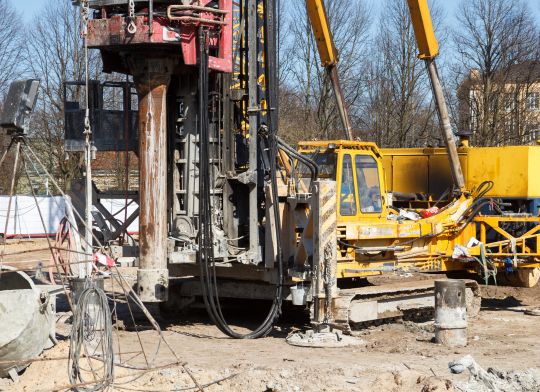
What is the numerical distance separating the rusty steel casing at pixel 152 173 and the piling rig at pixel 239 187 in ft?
0.05

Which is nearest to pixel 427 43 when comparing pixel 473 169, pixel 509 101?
pixel 473 169

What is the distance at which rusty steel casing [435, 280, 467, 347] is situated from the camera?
12.7 m

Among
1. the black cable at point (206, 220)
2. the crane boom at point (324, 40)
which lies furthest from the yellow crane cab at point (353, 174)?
the crane boom at point (324, 40)

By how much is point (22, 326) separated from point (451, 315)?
5.84 metres

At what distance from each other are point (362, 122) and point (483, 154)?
25.2 metres

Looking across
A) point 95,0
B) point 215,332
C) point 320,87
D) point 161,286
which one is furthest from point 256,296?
point 320,87

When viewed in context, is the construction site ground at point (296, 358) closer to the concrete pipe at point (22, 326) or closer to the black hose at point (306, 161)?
the concrete pipe at point (22, 326)

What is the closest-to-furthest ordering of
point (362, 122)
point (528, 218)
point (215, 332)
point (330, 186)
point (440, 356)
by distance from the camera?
point (440, 356) → point (330, 186) → point (215, 332) → point (528, 218) → point (362, 122)

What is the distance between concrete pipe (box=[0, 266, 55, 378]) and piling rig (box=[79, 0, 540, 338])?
6.46 feet

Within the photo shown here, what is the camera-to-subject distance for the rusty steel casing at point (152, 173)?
1269 cm

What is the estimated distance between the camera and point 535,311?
16188 mm

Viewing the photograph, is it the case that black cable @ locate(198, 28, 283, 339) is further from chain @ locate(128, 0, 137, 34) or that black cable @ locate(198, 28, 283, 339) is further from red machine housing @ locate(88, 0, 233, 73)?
chain @ locate(128, 0, 137, 34)

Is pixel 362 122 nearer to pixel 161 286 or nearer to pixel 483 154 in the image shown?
pixel 483 154

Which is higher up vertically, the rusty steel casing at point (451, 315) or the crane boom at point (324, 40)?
the crane boom at point (324, 40)
